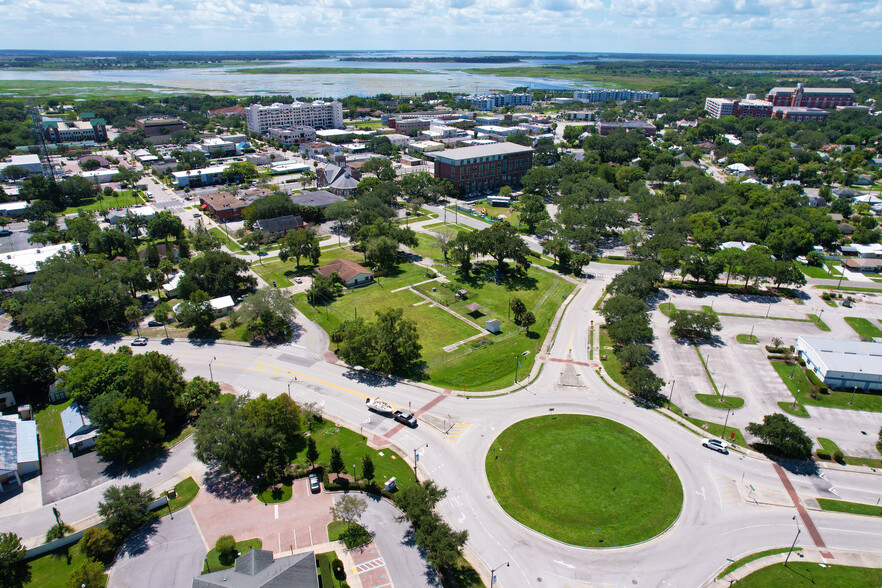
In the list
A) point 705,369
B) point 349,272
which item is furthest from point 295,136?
point 705,369

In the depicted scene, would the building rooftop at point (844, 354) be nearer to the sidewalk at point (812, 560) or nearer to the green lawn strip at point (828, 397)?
the green lawn strip at point (828, 397)

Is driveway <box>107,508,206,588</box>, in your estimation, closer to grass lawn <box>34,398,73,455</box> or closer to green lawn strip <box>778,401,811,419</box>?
grass lawn <box>34,398,73,455</box>

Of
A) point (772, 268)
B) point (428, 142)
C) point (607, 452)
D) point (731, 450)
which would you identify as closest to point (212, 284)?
point (607, 452)

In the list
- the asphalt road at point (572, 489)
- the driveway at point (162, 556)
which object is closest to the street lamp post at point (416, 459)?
the asphalt road at point (572, 489)

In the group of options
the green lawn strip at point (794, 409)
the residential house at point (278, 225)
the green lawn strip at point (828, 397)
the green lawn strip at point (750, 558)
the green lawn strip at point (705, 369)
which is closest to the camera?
the green lawn strip at point (750, 558)

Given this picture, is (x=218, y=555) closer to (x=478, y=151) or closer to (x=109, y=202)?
(x=478, y=151)

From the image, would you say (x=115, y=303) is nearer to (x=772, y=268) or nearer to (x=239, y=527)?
(x=239, y=527)
